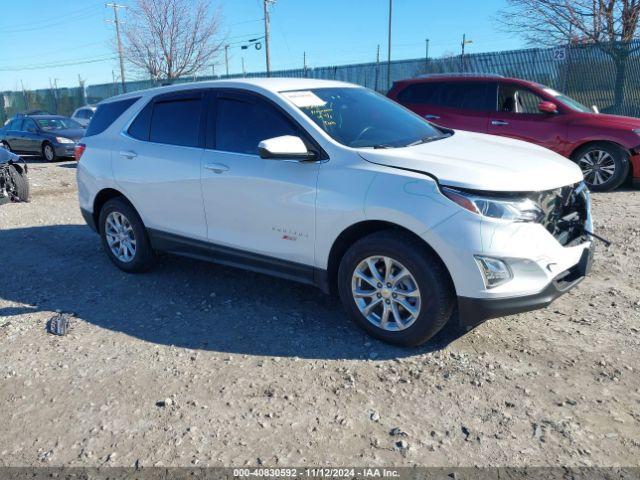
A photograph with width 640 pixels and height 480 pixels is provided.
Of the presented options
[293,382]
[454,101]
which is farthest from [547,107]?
[293,382]

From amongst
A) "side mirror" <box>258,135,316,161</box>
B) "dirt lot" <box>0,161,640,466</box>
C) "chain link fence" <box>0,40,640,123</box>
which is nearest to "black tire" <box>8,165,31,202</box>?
"dirt lot" <box>0,161,640,466</box>

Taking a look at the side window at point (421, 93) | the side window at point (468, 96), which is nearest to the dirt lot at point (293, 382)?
the side window at point (468, 96)

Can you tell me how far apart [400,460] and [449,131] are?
306 cm

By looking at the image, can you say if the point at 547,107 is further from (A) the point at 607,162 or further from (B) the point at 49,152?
(B) the point at 49,152

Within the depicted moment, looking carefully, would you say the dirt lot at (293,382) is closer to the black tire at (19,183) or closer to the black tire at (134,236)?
the black tire at (134,236)

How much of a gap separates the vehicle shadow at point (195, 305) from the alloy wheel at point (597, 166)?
5.85m

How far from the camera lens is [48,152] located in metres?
15.5

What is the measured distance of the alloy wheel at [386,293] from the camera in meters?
3.64

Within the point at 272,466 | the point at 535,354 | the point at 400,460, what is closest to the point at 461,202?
the point at 535,354

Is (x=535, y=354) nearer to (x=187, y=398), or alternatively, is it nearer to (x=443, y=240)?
(x=443, y=240)

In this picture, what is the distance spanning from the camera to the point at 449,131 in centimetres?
489

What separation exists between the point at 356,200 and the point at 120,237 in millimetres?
2895

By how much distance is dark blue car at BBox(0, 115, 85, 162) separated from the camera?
15.2 metres

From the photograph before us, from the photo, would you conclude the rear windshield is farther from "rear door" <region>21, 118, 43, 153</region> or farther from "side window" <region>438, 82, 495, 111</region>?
"rear door" <region>21, 118, 43, 153</region>
